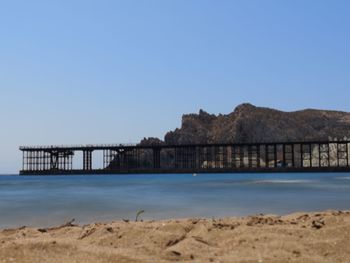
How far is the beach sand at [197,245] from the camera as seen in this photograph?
5.89m

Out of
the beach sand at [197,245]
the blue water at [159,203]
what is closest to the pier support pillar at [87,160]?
the blue water at [159,203]

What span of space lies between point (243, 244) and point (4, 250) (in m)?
2.88

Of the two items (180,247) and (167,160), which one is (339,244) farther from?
(167,160)

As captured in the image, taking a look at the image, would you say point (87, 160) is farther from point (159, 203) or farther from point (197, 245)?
point (197, 245)

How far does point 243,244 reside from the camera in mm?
6547

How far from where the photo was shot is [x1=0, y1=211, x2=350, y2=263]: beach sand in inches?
232

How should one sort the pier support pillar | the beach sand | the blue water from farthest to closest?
the pier support pillar
the blue water
the beach sand

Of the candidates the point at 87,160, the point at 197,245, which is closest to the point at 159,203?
the point at 197,245

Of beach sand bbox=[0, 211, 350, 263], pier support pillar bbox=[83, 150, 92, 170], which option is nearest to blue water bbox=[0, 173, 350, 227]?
beach sand bbox=[0, 211, 350, 263]

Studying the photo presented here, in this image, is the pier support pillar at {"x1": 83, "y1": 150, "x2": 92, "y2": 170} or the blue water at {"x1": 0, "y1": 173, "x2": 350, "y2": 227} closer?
the blue water at {"x1": 0, "y1": 173, "x2": 350, "y2": 227}

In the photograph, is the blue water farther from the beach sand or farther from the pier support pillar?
the pier support pillar

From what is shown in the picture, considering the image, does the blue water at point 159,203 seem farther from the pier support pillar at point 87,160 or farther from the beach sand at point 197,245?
the pier support pillar at point 87,160

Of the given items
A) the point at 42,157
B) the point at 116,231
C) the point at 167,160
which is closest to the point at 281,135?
the point at 167,160

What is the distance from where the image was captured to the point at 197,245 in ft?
21.6
